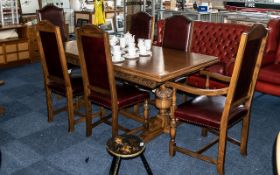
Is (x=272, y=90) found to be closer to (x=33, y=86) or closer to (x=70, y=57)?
(x=70, y=57)

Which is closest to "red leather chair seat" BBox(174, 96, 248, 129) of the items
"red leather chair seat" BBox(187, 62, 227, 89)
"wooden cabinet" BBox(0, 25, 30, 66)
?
"red leather chair seat" BBox(187, 62, 227, 89)

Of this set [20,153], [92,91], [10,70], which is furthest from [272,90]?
[10,70]

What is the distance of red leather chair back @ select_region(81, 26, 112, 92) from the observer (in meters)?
2.36

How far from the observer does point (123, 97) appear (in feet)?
8.35

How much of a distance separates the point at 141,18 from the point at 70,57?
1.13 metres

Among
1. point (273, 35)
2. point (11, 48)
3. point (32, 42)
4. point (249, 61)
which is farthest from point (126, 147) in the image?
point (32, 42)

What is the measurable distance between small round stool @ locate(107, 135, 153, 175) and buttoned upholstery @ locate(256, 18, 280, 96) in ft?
7.20

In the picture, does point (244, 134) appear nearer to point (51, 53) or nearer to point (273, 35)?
Answer: point (51, 53)

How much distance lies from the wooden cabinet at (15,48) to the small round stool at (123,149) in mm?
3772

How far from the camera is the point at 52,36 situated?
2.71 metres

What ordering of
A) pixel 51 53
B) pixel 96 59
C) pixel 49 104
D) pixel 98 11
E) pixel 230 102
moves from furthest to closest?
pixel 98 11
pixel 49 104
pixel 51 53
pixel 96 59
pixel 230 102

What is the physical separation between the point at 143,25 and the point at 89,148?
1.67 meters

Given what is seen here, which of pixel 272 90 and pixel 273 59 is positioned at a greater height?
pixel 273 59

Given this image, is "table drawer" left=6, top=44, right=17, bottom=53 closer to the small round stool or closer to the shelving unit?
the shelving unit
